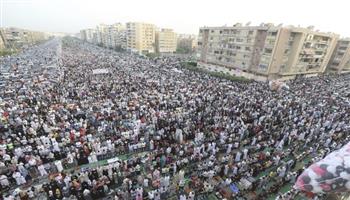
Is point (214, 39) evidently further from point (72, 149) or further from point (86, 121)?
point (72, 149)

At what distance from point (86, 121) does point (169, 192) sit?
812cm

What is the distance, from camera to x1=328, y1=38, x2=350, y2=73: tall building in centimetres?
4012

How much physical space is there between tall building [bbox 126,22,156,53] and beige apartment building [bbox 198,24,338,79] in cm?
3520

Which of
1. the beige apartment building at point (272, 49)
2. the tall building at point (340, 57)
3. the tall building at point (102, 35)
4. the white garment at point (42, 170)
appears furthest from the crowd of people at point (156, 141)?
the tall building at point (102, 35)

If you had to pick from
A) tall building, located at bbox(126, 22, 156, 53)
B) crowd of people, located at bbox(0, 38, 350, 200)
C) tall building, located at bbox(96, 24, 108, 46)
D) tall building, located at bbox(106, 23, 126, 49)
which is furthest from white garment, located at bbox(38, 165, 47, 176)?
tall building, located at bbox(96, 24, 108, 46)

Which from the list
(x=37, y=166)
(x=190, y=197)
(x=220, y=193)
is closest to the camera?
(x=190, y=197)

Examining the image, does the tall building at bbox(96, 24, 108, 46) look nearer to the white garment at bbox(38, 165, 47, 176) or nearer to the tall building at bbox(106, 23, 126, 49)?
the tall building at bbox(106, 23, 126, 49)

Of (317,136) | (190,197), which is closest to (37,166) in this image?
(190,197)

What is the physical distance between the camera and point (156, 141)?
37.4ft

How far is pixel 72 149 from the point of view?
10336mm

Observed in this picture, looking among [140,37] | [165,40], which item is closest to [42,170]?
[140,37]

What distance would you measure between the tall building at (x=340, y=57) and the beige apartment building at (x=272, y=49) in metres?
6.20

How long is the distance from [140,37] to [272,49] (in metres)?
49.1

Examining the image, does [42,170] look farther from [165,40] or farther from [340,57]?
[165,40]
